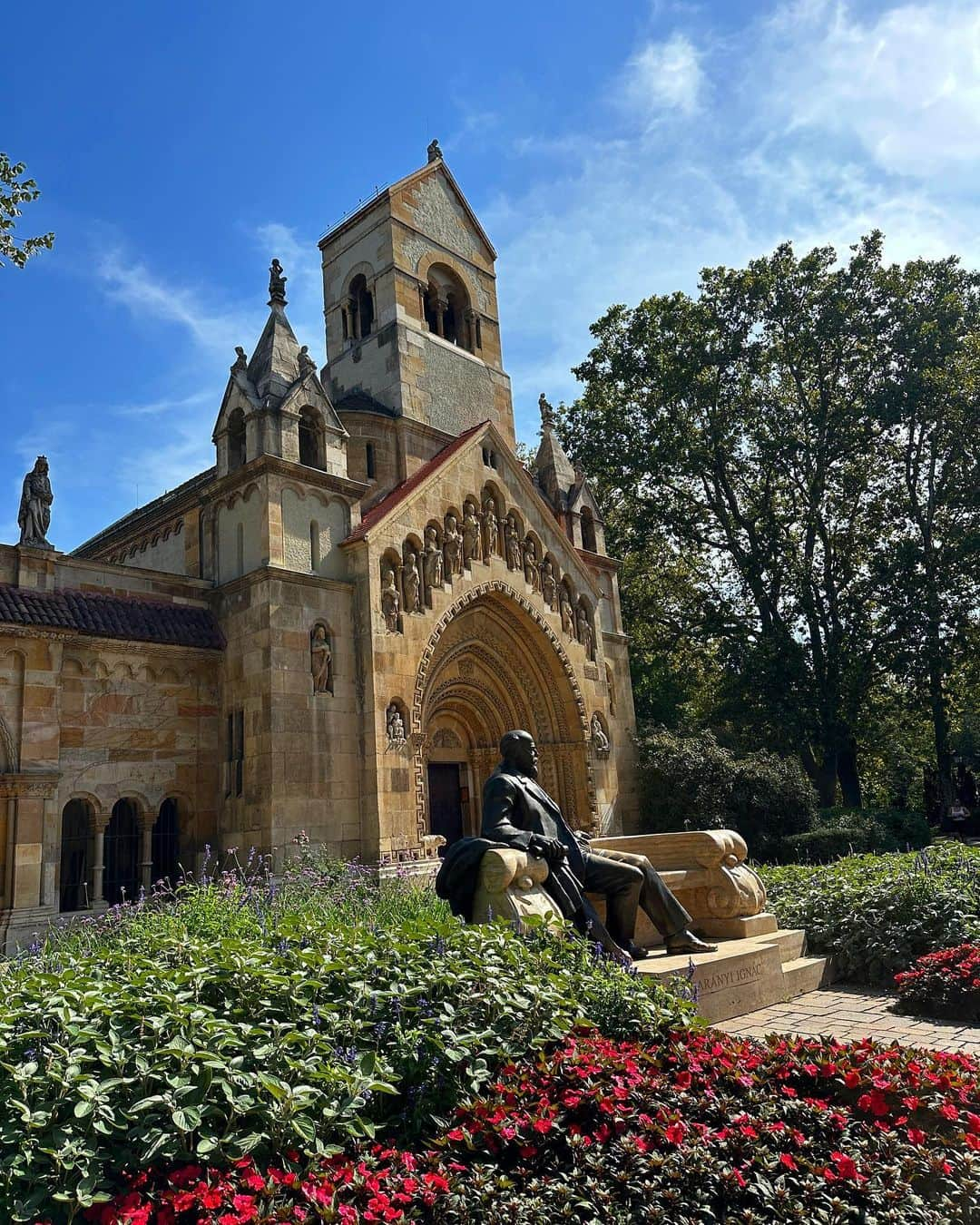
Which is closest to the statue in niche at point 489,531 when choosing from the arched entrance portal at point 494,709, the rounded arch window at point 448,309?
the arched entrance portal at point 494,709

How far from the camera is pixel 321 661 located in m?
17.1

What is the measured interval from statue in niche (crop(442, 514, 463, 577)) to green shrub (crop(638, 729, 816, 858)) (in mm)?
8264

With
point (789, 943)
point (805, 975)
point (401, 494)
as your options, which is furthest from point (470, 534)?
point (805, 975)

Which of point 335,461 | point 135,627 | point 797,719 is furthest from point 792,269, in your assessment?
point 135,627

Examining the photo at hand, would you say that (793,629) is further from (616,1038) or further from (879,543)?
(616,1038)

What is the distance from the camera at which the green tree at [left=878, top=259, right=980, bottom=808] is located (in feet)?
88.0

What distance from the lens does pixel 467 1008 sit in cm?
526

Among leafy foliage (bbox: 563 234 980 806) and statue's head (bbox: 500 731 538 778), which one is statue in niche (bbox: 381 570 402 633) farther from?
leafy foliage (bbox: 563 234 980 806)

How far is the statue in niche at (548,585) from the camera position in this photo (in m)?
22.7

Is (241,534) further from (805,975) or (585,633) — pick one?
(805,975)

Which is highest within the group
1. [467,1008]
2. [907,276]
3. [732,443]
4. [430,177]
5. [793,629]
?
[430,177]

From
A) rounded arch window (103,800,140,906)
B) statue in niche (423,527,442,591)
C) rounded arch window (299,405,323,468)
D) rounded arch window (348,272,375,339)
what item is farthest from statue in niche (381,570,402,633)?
rounded arch window (348,272,375,339)

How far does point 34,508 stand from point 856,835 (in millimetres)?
19598

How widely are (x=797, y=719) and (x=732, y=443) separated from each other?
909cm
